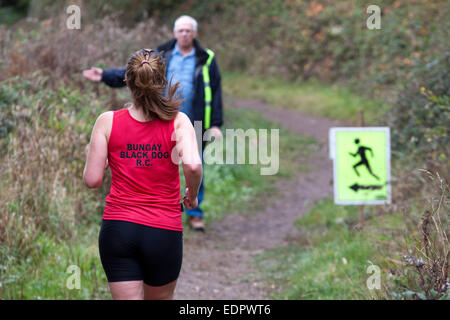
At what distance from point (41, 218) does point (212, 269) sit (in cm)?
172

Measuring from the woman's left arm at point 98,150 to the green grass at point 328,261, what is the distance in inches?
75.4

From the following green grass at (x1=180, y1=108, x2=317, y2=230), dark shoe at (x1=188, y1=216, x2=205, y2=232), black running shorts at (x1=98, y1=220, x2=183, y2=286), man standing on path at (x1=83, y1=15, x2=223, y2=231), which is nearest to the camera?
black running shorts at (x1=98, y1=220, x2=183, y2=286)

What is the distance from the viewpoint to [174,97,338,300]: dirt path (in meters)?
5.29

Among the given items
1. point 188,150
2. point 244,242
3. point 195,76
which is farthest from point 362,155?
point 188,150

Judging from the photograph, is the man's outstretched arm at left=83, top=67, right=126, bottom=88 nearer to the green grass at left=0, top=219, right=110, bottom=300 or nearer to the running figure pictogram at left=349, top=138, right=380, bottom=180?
the green grass at left=0, top=219, right=110, bottom=300

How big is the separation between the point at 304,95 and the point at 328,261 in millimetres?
11549

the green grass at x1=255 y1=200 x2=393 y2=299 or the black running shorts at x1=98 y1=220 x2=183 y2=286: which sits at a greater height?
the black running shorts at x1=98 y1=220 x2=183 y2=286

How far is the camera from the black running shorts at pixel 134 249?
9.38ft

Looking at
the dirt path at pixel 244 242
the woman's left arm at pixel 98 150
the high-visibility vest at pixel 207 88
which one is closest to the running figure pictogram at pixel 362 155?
the dirt path at pixel 244 242

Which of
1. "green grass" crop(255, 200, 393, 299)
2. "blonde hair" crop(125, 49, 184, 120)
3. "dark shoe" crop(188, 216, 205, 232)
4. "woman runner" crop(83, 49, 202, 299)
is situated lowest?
"green grass" crop(255, 200, 393, 299)

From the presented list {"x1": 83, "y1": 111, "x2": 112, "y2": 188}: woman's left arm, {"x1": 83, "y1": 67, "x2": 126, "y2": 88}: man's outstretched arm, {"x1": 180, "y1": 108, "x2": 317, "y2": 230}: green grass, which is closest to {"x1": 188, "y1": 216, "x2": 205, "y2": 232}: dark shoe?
{"x1": 180, "y1": 108, "x2": 317, "y2": 230}: green grass

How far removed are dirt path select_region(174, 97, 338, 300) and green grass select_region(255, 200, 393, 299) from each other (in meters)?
0.19

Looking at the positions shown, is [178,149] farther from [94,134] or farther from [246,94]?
[246,94]

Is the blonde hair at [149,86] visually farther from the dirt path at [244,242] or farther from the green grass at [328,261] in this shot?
the dirt path at [244,242]
